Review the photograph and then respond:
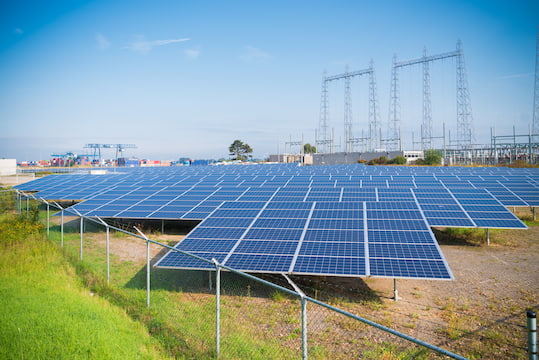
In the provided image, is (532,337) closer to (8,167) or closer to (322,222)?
(322,222)

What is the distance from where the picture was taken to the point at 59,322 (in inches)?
321

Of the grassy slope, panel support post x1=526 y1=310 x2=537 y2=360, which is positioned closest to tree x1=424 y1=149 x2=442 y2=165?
the grassy slope

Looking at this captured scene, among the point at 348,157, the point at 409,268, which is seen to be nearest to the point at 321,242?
the point at 409,268

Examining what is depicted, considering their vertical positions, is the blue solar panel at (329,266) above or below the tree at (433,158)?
below

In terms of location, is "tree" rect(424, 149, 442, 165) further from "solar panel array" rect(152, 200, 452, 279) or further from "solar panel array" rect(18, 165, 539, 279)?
"solar panel array" rect(152, 200, 452, 279)

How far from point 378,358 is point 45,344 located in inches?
261

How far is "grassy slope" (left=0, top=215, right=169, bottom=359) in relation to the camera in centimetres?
706

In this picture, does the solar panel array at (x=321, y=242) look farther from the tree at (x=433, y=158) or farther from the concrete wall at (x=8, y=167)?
the tree at (x=433, y=158)

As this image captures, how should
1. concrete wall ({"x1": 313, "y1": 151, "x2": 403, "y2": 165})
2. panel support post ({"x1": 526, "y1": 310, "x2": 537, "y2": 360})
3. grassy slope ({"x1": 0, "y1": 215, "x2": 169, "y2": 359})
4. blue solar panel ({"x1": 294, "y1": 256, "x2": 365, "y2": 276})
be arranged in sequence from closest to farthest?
panel support post ({"x1": 526, "y1": 310, "x2": 537, "y2": 360}) < grassy slope ({"x1": 0, "y1": 215, "x2": 169, "y2": 359}) < blue solar panel ({"x1": 294, "y1": 256, "x2": 365, "y2": 276}) < concrete wall ({"x1": 313, "y1": 151, "x2": 403, "y2": 165})

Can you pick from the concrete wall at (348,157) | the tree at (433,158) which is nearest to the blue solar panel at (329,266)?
the tree at (433,158)

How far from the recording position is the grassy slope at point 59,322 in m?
7.06

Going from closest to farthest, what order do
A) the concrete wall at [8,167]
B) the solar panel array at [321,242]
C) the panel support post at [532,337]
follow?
the panel support post at [532,337]
the solar panel array at [321,242]
the concrete wall at [8,167]

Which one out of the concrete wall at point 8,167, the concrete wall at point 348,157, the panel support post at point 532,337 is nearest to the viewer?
Answer: the panel support post at point 532,337

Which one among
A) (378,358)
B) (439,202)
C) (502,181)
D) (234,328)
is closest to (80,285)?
(234,328)
